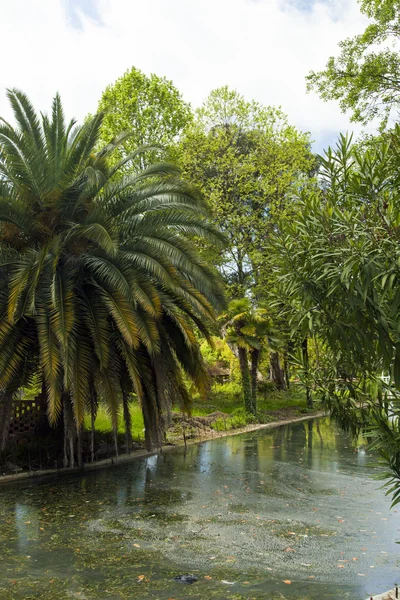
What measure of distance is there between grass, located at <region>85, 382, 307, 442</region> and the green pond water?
493cm

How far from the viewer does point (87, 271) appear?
14.1 metres

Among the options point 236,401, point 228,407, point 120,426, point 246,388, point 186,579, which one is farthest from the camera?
point 236,401

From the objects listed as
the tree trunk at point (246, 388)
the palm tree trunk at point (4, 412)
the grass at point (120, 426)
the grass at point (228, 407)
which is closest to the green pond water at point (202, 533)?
the palm tree trunk at point (4, 412)

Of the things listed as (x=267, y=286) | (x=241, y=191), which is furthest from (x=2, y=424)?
(x=241, y=191)

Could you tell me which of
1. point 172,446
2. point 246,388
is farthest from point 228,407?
point 172,446

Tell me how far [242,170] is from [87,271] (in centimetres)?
1737

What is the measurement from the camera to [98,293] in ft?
45.3

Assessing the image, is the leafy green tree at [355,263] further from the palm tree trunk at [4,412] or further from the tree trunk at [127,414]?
the tree trunk at [127,414]

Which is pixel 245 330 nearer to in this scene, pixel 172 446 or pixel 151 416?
pixel 172 446

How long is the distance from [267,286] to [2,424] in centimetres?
1743

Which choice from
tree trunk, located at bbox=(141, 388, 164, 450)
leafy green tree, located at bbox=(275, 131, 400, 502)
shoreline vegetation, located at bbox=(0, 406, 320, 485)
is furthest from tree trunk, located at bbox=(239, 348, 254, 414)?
leafy green tree, located at bbox=(275, 131, 400, 502)

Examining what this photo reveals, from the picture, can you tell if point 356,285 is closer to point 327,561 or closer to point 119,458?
point 327,561

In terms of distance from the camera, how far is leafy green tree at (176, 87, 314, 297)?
96.8 feet

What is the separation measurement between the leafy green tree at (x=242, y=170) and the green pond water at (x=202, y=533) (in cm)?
1621
